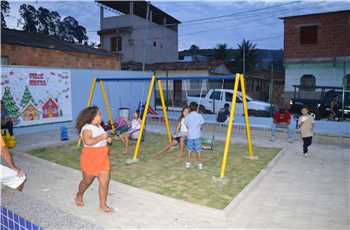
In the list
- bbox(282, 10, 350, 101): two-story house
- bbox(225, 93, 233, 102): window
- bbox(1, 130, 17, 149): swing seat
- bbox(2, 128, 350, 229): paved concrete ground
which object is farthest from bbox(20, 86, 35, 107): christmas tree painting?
bbox(282, 10, 350, 101): two-story house

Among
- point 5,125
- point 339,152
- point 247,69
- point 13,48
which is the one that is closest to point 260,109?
point 339,152

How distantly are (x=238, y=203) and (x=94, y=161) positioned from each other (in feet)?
7.66

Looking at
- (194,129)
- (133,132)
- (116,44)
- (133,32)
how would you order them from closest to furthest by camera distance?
(194,129)
(133,132)
(133,32)
(116,44)

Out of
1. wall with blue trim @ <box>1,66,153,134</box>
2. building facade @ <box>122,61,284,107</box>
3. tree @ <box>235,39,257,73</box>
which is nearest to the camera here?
wall with blue trim @ <box>1,66,153,134</box>

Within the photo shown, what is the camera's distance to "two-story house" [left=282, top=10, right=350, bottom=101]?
18609 millimetres

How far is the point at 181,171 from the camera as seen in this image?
6.38 meters

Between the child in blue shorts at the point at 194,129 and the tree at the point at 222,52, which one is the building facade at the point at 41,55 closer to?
the child in blue shorts at the point at 194,129

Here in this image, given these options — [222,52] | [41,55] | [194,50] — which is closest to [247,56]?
[222,52]

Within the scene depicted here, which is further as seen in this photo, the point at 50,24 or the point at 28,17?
the point at 50,24

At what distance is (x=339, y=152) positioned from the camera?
8.40 meters

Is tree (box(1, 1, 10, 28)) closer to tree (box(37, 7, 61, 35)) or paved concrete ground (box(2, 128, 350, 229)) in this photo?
tree (box(37, 7, 61, 35))

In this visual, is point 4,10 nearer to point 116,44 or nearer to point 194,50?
point 116,44

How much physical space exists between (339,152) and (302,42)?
45.5 feet

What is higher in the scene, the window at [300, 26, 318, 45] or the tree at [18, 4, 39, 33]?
the tree at [18, 4, 39, 33]
